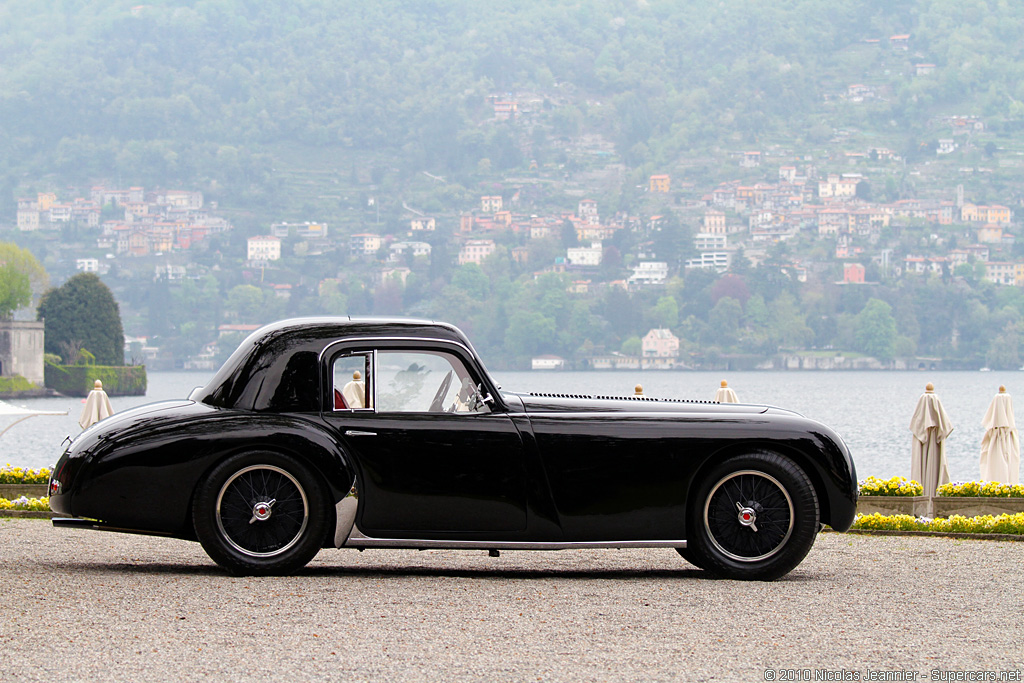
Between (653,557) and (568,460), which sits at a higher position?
(568,460)

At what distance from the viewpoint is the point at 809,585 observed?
25.8 feet

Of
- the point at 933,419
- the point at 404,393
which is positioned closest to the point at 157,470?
the point at 404,393

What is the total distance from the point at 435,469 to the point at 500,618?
4.98ft

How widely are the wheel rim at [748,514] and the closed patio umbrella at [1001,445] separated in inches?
370

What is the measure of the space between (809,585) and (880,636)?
1682 millimetres

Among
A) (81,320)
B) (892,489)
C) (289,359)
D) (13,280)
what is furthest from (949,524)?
(81,320)

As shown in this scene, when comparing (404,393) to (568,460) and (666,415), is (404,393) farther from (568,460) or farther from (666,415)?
(666,415)

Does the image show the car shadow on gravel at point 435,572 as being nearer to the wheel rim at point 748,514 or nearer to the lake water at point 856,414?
the wheel rim at point 748,514

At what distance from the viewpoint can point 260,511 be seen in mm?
7805

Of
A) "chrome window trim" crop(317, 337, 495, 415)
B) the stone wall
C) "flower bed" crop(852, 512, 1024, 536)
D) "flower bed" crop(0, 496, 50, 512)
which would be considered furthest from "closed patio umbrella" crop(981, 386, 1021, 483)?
the stone wall

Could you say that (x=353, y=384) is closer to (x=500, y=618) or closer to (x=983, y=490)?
(x=500, y=618)

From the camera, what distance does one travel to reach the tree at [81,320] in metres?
144

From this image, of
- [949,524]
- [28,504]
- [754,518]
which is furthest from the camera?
[28,504]

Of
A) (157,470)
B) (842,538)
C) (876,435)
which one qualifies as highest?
(157,470)
